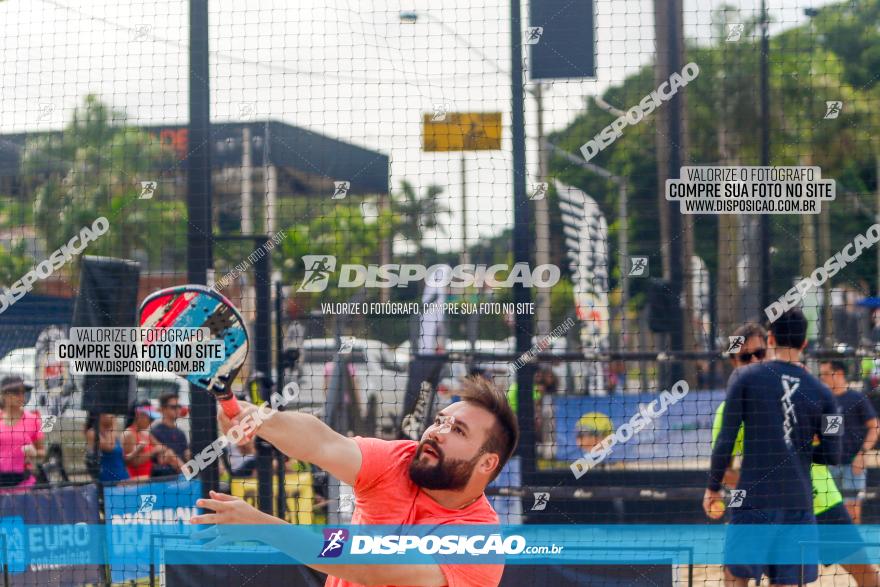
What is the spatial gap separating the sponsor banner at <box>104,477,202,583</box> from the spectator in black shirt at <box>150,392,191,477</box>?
45 centimetres

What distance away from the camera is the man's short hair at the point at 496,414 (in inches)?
140

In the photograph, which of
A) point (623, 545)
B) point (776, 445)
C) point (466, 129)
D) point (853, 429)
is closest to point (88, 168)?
point (466, 129)

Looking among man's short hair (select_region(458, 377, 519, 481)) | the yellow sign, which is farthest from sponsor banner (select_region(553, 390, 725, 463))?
man's short hair (select_region(458, 377, 519, 481))

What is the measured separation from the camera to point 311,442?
3.33 m

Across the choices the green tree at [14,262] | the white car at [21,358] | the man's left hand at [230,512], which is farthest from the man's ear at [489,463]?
the green tree at [14,262]

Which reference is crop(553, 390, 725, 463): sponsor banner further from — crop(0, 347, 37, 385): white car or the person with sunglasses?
crop(0, 347, 37, 385): white car

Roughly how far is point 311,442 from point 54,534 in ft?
11.7

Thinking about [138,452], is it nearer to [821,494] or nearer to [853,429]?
[821,494]

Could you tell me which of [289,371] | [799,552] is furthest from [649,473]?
[289,371]

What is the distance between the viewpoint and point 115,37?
226 inches

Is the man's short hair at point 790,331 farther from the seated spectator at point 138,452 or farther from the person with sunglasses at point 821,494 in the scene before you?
the seated spectator at point 138,452

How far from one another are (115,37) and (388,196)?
185cm

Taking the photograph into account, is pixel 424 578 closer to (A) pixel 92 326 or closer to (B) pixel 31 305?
(A) pixel 92 326

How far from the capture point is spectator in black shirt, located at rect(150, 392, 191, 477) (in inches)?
276
